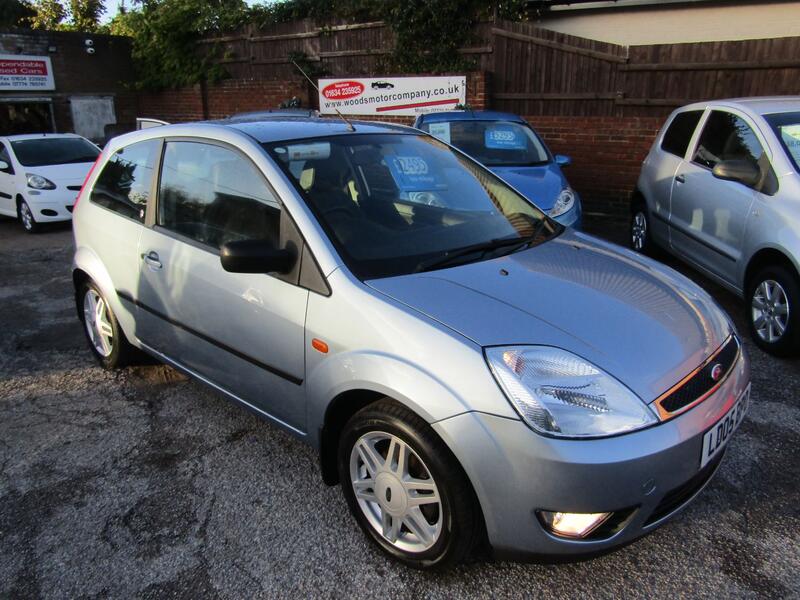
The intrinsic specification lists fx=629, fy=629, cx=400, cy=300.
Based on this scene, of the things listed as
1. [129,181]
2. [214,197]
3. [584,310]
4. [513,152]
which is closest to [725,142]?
[513,152]

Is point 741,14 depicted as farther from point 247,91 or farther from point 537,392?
point 537,392

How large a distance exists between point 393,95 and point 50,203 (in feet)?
19.0

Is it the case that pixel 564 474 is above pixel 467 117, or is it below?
below

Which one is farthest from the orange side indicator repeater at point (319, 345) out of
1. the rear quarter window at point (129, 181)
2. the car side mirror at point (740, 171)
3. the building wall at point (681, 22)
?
the building wall at point (681, 22)

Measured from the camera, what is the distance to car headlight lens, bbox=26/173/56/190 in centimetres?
919

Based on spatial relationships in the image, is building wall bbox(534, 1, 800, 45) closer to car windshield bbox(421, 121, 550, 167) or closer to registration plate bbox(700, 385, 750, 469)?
car windshield bbox(421, 121, 550, 167)

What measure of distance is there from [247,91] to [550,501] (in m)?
13.9

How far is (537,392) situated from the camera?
80.4 inches

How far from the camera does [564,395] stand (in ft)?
6.74

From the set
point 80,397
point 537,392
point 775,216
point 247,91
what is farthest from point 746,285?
point 247,91

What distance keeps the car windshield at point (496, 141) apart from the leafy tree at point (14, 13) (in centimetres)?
2887

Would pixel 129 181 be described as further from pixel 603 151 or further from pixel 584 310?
pixel 603 151

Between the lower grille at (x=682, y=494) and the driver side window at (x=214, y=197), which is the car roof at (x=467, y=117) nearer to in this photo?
the driver side window at (x=214, y=197)

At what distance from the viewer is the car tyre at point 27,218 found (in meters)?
9.23
